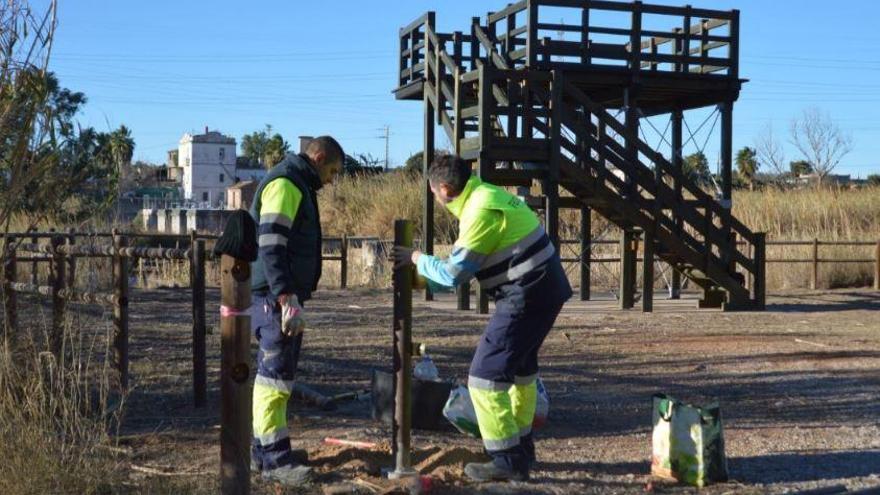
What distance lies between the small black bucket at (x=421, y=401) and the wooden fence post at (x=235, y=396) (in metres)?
2.66

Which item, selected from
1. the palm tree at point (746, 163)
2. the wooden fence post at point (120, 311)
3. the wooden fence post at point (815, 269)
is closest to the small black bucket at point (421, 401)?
the wooden fence post at point (120, 311)

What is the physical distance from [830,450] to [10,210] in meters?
5.58

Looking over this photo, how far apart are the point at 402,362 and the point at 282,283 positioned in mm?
819

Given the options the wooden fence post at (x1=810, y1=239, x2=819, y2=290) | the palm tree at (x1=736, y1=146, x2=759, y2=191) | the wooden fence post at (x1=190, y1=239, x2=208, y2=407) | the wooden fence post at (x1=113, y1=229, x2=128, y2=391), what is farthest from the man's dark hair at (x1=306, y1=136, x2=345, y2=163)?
the palm tree at (x1=736, y1=146, x2=759, y2=191)

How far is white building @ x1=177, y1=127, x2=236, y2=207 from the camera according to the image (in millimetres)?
102062

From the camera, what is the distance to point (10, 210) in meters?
5.91

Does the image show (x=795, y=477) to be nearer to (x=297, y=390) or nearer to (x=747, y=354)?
(x=297, y=390)

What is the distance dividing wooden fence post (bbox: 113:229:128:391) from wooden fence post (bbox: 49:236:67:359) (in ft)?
1.48

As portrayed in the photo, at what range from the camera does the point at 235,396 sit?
512 centimetres

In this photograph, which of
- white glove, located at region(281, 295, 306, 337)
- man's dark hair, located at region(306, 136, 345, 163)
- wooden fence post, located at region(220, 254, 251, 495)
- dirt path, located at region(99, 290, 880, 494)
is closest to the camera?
wooden fence post, located at region(220, 254, 251, 495)

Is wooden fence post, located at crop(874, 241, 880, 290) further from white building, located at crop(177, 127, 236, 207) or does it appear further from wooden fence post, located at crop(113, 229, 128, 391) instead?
white building, located at crop(177, 127, 236, 207)

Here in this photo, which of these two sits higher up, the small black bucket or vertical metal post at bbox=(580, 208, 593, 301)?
vertical metal post at bbox=(580, 208, 593, 301)

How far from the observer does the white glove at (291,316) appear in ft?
20.3

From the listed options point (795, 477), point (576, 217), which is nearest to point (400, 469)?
point (795, 477)
